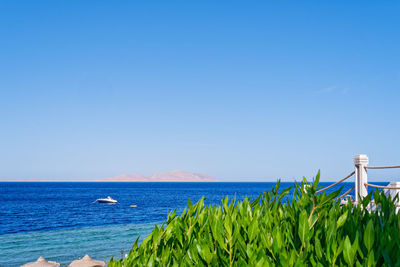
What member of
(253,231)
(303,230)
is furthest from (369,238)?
(253,231)

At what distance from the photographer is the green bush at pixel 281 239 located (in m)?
2.05

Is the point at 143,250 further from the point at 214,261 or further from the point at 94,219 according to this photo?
the point at 94,219

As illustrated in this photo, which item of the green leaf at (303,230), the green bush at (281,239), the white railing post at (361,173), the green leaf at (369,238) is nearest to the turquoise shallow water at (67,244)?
the white railing post at (361,173)

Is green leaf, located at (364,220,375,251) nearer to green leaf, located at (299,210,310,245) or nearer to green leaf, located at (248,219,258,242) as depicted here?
A: green leaf, located at (299,210,310,245)

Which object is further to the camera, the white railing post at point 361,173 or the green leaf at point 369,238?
the white railing post at point 361,173

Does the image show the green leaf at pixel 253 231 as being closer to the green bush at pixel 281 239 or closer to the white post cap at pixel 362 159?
the green bush at pixel 281 239

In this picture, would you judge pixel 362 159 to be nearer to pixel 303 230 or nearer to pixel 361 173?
pixel 361 173

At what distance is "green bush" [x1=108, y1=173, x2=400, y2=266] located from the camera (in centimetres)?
205

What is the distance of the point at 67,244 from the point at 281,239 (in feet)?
102

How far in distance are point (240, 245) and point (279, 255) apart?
0.29m

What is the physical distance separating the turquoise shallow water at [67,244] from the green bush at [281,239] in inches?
865

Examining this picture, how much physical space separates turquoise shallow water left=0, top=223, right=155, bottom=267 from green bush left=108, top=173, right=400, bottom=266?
22.0 m

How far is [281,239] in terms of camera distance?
7.62 ft

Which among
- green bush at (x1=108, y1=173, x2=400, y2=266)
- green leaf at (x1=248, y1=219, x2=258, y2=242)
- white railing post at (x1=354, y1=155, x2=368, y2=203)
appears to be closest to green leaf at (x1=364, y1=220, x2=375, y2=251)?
green bush at (x1=108, y1=173, x2=400, y2=266)
